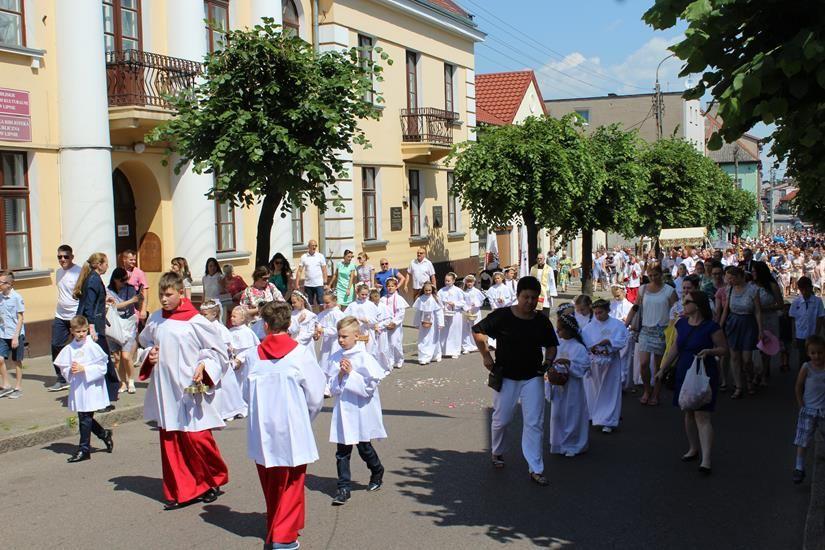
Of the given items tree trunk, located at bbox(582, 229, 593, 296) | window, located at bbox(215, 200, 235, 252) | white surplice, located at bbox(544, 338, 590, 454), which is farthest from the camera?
tree trunk, located at bbox(582, 229, 593, 296)

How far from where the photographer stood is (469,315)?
60.2 feet

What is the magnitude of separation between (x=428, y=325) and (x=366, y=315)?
2.47 meters

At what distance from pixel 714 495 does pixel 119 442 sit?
5999 mm

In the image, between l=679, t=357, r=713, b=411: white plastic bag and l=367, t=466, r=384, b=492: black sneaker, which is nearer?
l=367, t=466, r=384, b=492: black sneaker

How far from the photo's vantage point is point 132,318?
1340 cm

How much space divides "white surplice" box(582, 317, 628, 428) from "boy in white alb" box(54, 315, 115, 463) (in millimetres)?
5097

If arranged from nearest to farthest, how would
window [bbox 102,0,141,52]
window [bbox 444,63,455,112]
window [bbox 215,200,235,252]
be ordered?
window [bbox 102,0,141,52]
window [bbox 215,200,235,252]
window [bbox 444,63,455,112]

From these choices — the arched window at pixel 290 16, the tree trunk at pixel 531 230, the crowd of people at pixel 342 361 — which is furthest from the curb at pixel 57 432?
the tree trunk at pixel 531 230

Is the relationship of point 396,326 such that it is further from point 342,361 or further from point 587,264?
point 587,264

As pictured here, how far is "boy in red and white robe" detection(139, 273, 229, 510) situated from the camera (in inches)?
305

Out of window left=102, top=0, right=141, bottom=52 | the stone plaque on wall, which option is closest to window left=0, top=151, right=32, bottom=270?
window left=102, top=0, right=141, bottom=52

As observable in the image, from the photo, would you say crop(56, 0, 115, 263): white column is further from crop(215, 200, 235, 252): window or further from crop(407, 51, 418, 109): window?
crop(407, 51, 418, 109): window

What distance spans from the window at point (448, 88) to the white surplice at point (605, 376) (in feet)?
64.2

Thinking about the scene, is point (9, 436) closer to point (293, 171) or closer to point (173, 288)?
point (173, 288)
